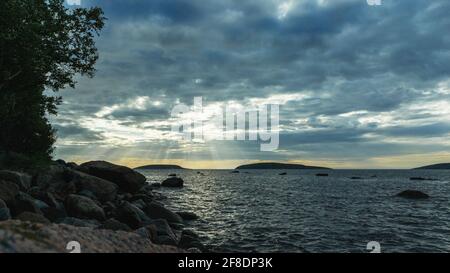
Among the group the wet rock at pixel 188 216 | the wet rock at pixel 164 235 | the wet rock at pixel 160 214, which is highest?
the wet rock at pixel 164 235

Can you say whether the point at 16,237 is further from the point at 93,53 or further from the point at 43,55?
the point at 93,53

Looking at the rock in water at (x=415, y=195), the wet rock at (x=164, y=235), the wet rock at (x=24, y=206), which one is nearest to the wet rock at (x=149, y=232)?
the wet rock at (x=164, y=235)

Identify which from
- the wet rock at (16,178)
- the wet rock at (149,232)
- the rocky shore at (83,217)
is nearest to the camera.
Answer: the rocky shore at (83,217)

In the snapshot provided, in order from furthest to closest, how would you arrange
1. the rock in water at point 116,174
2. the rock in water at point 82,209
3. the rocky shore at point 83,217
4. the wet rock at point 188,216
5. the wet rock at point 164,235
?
the rock in water at point 116,174, the wet rock at point 188,216, the rock in water at point 82,209, the wet rock at point 164,235, the rocky shore at point 83,217

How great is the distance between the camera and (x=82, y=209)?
20.3 meters

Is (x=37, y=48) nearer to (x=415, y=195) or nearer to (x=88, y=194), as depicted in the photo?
(x=88, y=194)

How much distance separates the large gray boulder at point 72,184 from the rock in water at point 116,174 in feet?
20.4

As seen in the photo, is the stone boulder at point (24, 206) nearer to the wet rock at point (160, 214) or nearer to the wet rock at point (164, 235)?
the wet rock at point (164, 235)

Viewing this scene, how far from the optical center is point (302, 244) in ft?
68.6

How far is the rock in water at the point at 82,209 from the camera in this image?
20.2m

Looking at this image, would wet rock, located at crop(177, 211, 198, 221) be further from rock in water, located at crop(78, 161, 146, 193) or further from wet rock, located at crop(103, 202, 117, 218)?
rock in water, located at crop(78, 161, 146, 193)

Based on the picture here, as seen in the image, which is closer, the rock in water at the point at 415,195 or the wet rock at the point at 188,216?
the wet rock at the point at 188,216
